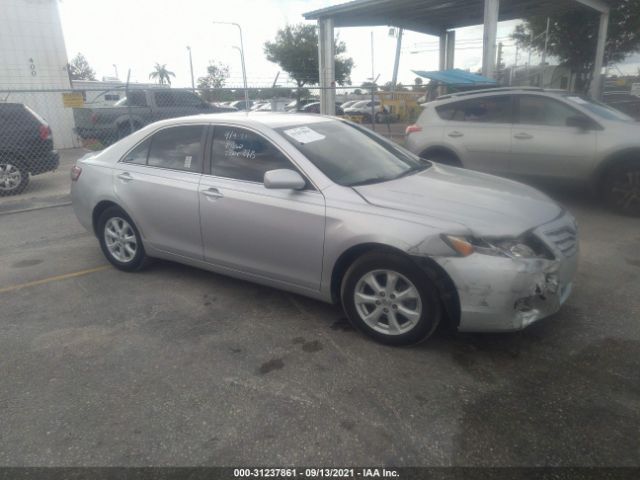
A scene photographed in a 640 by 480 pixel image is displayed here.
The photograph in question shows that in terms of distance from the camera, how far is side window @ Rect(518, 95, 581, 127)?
6643mm

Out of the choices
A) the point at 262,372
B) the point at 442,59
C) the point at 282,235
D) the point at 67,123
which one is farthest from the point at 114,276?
the point at 442,59

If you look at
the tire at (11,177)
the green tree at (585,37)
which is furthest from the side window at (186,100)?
the green tree at (585,37)

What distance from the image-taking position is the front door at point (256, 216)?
11.7 ft

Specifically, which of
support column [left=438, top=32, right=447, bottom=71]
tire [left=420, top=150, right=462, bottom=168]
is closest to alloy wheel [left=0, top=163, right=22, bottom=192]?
tire [left=420, top=150, right=462, bottom=168]

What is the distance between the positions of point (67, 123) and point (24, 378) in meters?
14.7

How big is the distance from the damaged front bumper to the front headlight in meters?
0.04

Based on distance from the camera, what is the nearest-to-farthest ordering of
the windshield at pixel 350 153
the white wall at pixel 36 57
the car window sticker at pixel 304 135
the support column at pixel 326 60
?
the windshield at pixel 350 153 < the car window sticker at pixel 304 135 < the support column at pixel 326 60 < the white wall at pixel 36 57

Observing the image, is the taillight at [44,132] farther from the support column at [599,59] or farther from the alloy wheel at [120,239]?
the support column at [599,59]

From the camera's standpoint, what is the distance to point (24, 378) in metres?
3.13

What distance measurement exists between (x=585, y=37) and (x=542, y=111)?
72.6ft

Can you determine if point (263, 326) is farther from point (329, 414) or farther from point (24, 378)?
point (24, 378)

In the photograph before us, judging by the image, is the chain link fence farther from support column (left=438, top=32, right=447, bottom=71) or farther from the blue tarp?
support column (left=438, top=32, right=447, bottom=71)

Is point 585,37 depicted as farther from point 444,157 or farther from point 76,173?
point 76,173

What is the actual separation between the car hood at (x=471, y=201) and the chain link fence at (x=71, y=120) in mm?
2982
